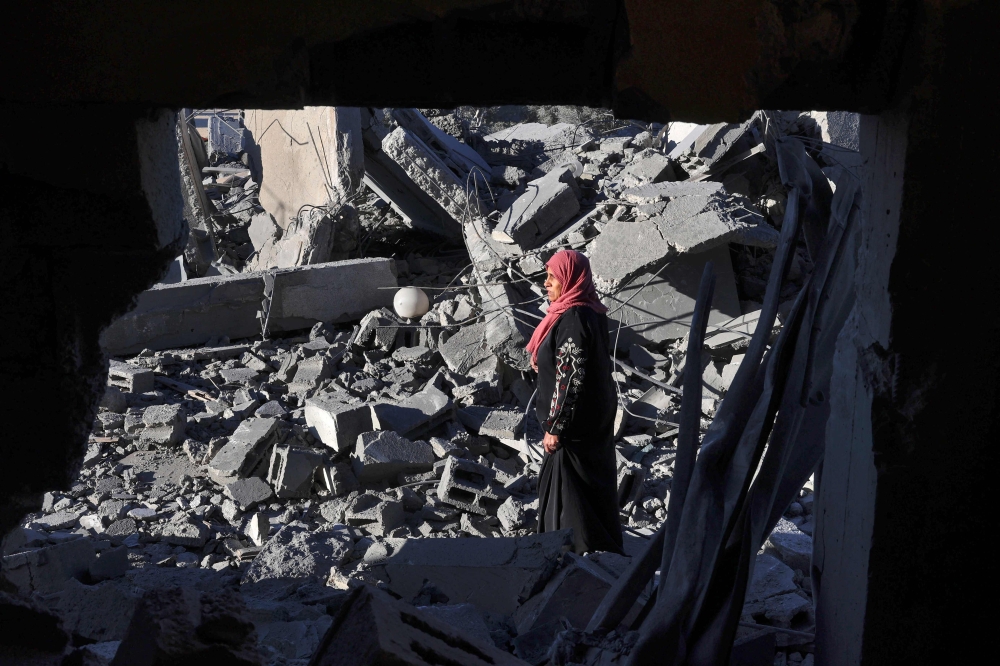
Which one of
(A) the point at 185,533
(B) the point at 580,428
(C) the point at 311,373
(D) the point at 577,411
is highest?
(D) the point at 577,411

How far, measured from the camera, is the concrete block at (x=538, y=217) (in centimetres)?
868

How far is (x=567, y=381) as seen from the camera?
4375 millimetres

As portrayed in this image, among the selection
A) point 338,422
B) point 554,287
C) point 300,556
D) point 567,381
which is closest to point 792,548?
point 567,381

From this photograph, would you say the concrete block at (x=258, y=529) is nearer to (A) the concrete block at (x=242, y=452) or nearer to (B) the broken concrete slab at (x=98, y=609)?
(A) the concrete block at (x=242, y=452)

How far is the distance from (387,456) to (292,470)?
2.44 ft

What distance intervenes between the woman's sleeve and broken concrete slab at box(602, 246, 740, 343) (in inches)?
138

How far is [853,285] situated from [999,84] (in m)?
0.73

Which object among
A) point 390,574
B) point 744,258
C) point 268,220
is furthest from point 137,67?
point 268,220

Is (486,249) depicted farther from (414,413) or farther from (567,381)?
(567,381)

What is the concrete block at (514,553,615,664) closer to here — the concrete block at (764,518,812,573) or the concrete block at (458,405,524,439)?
the concrete block at (764,518,812,573)

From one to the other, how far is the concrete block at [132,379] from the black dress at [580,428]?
471 centimetres

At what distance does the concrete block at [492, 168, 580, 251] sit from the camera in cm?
868

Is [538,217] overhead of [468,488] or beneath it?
overhead

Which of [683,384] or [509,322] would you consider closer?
[683,384]
